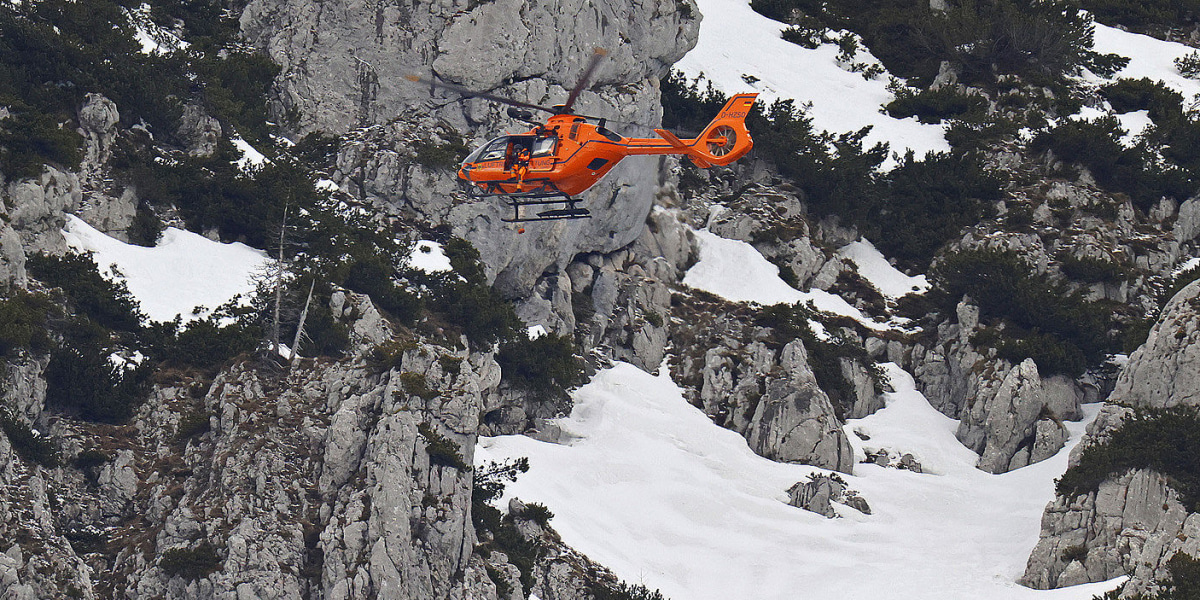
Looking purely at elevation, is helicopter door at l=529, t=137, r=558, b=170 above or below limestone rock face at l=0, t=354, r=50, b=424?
above

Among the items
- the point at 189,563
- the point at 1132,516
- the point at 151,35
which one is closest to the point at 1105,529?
the point at 1132,516

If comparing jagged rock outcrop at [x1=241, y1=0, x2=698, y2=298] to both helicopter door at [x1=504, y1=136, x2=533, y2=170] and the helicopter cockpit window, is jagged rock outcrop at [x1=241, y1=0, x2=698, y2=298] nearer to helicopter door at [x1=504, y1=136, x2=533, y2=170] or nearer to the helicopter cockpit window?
helicopter door at [x1=504, y1=136, x2=533, y2=170]

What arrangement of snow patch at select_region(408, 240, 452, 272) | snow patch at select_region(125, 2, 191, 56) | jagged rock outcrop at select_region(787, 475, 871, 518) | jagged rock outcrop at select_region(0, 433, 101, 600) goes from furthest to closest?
snow patch at select_region(125, 2, 191, 56), snow patch at select_region(408, 240, 452, 272), jagged rock outcrop at select_region(787, 475, 871, 518), jagged rock outcrop at select_region(0, 433, 101, 600)

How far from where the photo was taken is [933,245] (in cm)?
5972

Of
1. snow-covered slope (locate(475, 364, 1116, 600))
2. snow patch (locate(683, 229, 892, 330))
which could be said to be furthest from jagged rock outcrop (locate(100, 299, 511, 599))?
snow patch (locate(683, 229, 892, 330))

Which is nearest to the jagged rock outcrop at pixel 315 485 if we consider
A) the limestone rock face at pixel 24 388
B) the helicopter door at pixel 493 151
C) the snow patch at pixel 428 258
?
the limestone rock face at pixel 24 388

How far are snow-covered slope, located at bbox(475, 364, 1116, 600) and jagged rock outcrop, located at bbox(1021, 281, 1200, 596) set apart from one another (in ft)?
3.01

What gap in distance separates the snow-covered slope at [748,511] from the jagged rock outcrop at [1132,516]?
3.01 feet

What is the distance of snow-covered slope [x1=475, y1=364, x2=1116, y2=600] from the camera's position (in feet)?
133

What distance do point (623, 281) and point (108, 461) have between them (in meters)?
23.1

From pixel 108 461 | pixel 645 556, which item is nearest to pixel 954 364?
pixel 645 556

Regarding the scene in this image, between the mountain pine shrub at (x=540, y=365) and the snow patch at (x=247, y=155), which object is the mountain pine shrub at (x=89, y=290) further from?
the mountain pine shrub at (x=540, y=365)

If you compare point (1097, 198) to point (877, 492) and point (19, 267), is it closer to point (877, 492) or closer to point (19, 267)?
point (877, 492)

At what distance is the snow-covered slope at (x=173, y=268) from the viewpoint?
134 feet
